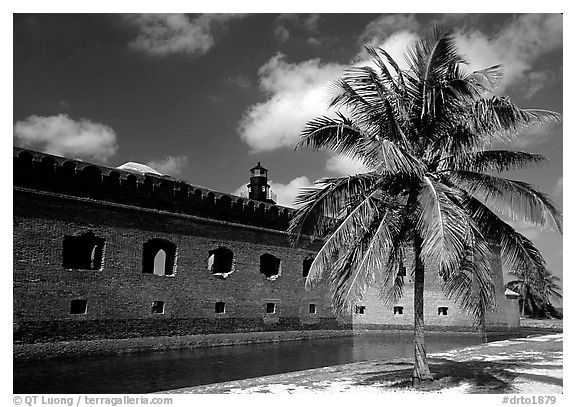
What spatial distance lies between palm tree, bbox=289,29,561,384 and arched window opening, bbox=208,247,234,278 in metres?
10.8

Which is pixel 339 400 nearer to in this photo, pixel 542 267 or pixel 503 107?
pixel 542 267

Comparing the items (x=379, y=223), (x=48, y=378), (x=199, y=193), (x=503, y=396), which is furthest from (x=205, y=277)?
(x=503, y=396)

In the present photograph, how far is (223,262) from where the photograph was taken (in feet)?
67.4

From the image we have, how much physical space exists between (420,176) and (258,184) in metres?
21.2

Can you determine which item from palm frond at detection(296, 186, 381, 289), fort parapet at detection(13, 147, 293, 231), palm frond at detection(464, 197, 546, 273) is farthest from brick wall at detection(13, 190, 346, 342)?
palm frond at detection(464, 197, 546, 273)

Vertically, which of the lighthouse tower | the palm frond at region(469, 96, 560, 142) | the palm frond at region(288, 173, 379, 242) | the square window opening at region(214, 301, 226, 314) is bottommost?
the square window opening at region(214, 301, 226, 314)

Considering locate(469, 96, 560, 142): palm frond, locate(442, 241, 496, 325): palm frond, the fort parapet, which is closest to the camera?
locate(469, 96, 560, 142): palm frond

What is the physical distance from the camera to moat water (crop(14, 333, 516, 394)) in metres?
10.7

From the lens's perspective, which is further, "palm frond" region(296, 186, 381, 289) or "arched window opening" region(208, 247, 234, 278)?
"arched window opening" region(208, 247, 234, 278)

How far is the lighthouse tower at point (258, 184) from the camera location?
93.6 ft

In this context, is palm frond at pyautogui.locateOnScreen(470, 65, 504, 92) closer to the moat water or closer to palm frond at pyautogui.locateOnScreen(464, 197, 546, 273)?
palm frond at pyautogui.locateOnScreen(464, 197, 546, 273)

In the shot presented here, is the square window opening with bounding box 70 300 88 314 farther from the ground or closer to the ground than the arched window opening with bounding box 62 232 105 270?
closer to the ground

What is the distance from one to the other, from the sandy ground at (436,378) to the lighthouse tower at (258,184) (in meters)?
17.0

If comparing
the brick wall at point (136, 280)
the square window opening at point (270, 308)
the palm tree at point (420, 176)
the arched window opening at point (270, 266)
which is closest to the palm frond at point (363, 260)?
the palm tree at point (420, 176)
